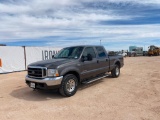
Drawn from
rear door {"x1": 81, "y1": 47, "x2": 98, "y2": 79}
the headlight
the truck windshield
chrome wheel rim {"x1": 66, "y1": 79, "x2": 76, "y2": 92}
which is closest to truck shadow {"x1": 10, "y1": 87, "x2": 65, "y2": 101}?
chrome wheel rim {"x1": 66, "y1": 79, "x2": 76, "y2": 92}

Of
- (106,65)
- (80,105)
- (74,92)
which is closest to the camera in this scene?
(80,105)

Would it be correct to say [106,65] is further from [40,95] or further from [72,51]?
[40,95]

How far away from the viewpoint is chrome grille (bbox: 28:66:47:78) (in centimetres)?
607

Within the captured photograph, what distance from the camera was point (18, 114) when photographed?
15.9 ft

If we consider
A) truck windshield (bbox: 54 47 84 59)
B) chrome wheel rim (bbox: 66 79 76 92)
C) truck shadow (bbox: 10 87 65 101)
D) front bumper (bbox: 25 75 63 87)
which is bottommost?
truck shadow (bbox: 10 87 65 101)

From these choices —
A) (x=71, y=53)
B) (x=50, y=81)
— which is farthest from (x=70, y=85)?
(x=71, y=53)

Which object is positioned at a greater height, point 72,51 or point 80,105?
point 72,51

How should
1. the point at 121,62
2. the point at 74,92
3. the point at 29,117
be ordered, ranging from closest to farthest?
the point at 29,117, the point at 74,92, the point at 121,62

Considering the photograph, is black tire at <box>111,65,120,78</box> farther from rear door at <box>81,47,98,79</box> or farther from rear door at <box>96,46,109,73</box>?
rear door at <box>81,47,98,79</box>

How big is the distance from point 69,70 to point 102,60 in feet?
Result: 8.40

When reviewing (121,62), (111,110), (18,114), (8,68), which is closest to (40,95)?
(18,114)

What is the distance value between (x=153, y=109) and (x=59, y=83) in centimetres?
308

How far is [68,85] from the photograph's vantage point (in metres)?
6.41

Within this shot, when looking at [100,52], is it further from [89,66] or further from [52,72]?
[52,72]
